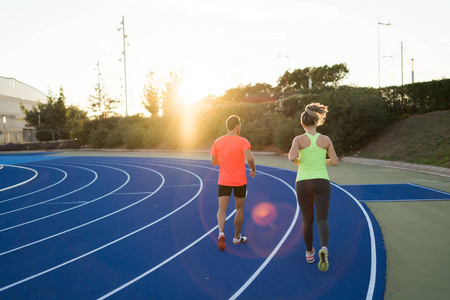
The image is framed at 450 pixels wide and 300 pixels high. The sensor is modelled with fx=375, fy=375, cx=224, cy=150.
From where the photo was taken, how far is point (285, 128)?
77.4ft

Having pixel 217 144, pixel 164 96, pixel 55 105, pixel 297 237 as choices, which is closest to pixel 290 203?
pixel 297 237

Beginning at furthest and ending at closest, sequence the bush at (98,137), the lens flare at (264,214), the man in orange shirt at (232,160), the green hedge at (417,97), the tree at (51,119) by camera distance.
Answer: the tree at (51,119), the bush at (98,137), the green hedge at (417,97), the lens flare at (264,214), the man in orange shirt at (232,160)

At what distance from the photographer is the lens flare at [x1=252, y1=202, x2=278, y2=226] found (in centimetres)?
719

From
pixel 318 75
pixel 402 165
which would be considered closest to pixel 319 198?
pixel 402 165

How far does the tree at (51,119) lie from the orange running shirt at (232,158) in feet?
153

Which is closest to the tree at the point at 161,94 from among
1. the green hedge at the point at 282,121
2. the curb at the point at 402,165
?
the green hedge at the point at 282,121

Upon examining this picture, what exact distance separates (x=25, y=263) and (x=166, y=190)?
645cm

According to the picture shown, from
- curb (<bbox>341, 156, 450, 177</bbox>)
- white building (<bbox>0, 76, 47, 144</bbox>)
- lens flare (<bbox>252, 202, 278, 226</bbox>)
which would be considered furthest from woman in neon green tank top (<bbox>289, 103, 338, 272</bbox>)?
white building (<bbox>0, 76, 47, 144</bbox>)

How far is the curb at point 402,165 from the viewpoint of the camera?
516 inches

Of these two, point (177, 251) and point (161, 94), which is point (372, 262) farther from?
point (161, 94)

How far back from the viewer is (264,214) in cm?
784

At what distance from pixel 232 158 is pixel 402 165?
1246 cm

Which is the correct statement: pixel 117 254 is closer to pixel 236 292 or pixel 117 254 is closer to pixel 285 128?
pixel 236 292

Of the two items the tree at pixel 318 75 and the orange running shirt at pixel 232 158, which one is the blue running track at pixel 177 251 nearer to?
the orange running shirt at pixel 232 158
